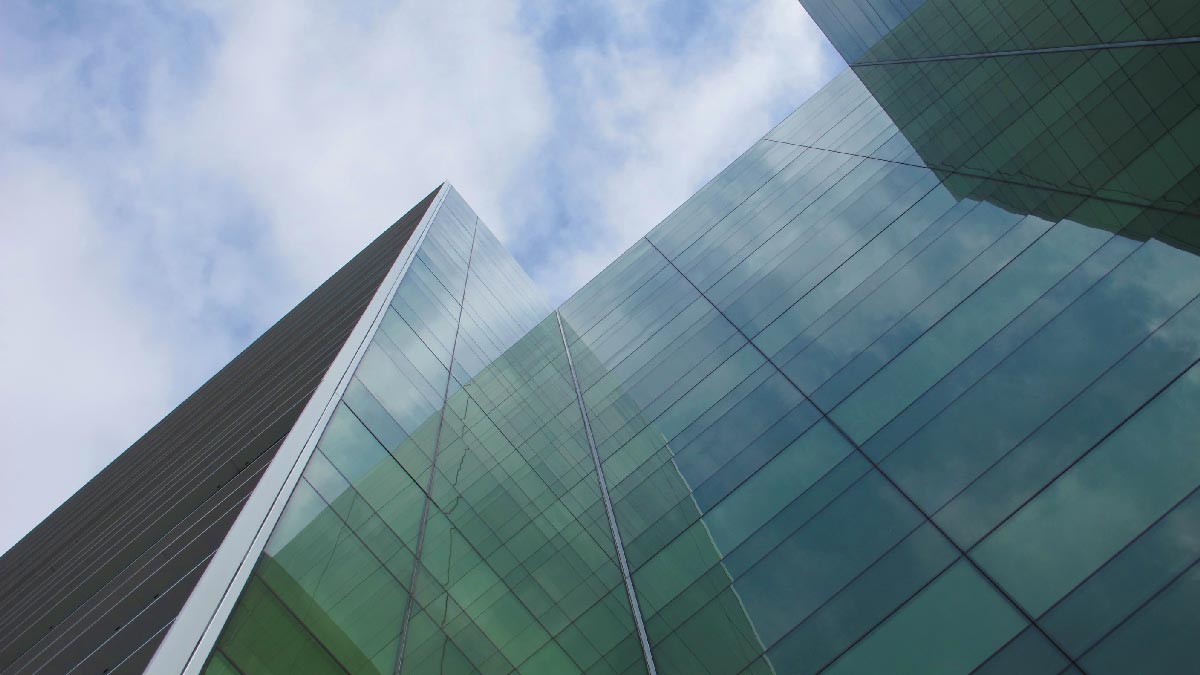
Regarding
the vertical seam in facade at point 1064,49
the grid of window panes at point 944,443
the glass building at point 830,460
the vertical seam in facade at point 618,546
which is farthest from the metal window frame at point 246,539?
the vertical seam in facade at point 1064,49

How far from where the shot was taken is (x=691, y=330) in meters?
22.2

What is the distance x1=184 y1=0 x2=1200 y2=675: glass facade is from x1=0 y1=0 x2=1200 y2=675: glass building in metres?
0.05

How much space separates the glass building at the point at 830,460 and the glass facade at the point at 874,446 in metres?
0.05

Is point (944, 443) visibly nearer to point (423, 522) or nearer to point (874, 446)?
point (874, 446)

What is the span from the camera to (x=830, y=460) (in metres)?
13.1

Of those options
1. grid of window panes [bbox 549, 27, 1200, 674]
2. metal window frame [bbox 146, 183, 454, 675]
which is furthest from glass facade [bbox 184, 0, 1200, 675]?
metal window frame [bbox 146, 183, 454, 675]

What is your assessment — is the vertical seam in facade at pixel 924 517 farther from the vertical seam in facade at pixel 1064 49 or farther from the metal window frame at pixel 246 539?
the vertical seam in facade at pixel 1064 49

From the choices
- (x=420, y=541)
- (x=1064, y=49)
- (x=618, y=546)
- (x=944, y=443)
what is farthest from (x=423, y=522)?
(x=1064, y=49)

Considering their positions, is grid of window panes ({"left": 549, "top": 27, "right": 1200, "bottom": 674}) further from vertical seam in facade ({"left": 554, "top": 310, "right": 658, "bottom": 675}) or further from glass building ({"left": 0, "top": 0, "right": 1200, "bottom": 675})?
vertical seam in facade ({"left": 554, "top": 310, "right": 658, "bottom": 675})

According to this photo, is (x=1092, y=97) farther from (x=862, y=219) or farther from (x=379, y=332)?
(x=379, y=332)

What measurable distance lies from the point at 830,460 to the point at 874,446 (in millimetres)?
754

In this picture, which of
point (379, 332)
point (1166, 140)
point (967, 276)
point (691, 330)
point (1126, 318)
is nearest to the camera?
point (1126, 318)

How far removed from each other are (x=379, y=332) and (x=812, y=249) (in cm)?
914

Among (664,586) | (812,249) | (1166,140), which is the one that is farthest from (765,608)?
(812,249)
